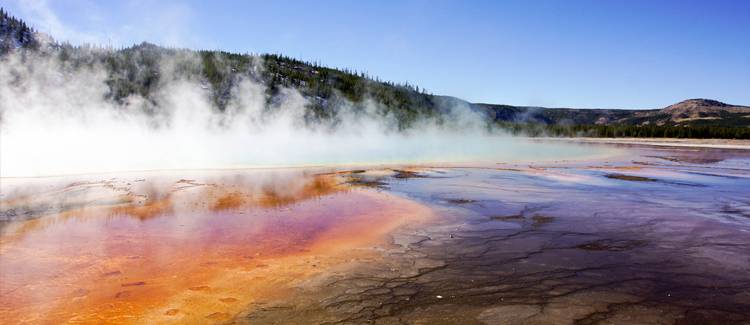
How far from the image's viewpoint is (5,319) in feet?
12.8

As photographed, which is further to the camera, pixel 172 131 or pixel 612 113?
pixel 612 113

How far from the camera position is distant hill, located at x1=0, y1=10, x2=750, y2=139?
53.6m

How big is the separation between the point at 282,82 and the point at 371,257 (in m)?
69.0

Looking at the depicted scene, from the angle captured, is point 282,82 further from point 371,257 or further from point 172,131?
point 371,257

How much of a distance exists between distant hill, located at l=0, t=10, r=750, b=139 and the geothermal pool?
4761cm

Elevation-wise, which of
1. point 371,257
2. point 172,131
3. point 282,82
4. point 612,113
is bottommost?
point 371,257

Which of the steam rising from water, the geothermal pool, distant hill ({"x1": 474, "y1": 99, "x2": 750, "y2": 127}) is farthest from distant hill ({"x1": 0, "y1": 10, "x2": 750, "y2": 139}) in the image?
the geothermal pool

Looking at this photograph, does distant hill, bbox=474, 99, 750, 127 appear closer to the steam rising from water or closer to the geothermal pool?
the steam rising from water

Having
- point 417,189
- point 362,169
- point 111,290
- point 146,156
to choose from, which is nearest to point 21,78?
point 146,156

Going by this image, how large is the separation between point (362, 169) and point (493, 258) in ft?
41.1

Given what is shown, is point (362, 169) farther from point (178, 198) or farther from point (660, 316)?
point (660, 316)

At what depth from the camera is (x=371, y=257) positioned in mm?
5766

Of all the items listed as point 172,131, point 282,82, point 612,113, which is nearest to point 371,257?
point 172,131

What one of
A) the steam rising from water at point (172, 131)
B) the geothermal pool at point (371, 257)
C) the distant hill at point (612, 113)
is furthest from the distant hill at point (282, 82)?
the geothermal pool at point (371, 257)
